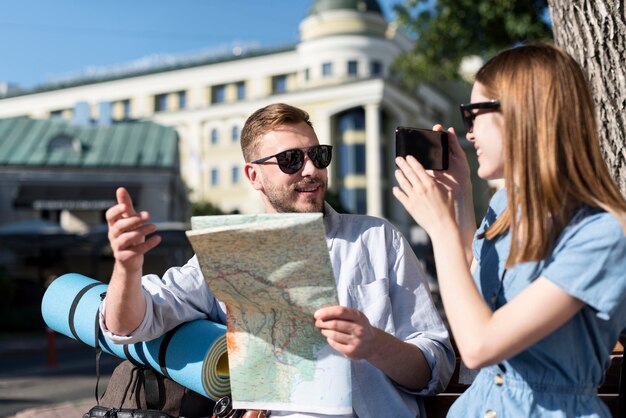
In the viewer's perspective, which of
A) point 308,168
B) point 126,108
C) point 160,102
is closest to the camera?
point 308,168

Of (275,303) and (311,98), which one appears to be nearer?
(275,303)

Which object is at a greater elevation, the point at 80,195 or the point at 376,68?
the point at 376,68

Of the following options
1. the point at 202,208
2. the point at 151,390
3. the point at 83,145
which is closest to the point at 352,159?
the point at 202,208

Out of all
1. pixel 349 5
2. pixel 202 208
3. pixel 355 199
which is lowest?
pixel 202 208

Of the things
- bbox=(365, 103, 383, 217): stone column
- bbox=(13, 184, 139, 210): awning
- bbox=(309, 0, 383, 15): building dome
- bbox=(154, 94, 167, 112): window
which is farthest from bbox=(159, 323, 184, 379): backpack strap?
bbox=(154, 94, 167, 112): window

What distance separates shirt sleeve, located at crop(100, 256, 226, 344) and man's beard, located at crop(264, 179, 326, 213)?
40cm

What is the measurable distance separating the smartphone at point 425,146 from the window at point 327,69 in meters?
50.9

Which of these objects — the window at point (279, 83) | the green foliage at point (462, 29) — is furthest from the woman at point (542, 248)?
the window at point (279, 83)

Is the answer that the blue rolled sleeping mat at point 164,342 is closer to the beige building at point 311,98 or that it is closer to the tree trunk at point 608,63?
the tree trunk at point 608,63

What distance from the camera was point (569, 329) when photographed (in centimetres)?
175

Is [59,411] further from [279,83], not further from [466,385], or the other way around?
Answer: [279,83]

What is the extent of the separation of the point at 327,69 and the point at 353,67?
194 cm

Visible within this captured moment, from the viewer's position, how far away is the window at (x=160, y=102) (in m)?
62.9

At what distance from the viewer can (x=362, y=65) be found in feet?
170
